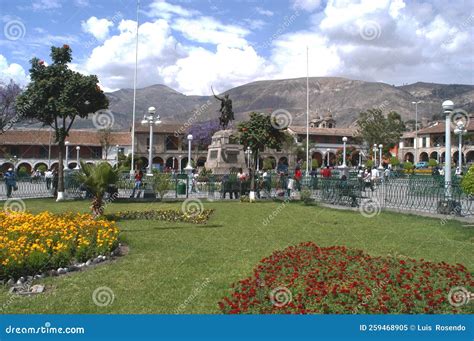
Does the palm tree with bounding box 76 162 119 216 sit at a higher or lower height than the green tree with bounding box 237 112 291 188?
lower

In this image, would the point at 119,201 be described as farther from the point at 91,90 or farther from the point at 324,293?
the point at 324,293

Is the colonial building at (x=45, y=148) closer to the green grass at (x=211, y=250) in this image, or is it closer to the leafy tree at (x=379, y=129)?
the leafy tree at (x=379, y=129)

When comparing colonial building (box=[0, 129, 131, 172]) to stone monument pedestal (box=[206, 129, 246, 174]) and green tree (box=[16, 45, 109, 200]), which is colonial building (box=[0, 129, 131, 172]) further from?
green tree (box=[16, 45, 109, 200])

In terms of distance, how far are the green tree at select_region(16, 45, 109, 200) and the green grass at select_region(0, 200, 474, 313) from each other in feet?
17.3

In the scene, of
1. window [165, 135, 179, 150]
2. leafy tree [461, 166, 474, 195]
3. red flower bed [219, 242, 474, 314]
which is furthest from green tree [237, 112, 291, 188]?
window [165, 135, 179, 150]

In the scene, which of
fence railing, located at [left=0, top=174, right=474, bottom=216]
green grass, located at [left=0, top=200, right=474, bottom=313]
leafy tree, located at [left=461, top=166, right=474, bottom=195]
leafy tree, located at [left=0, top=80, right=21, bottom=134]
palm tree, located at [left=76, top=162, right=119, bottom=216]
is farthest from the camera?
leafy tree, located at [left=0, top=80, right=21, bottom=134]

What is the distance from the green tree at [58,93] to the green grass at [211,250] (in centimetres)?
527

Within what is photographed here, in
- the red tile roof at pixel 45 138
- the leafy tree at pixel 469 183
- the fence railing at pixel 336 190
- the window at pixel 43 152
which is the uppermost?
the red tile roof at pixel 45 138

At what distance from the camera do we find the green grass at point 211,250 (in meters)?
5.46

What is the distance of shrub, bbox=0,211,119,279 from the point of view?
6.46 metres

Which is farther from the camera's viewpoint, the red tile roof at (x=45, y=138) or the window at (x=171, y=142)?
the window at (x=171, y=142)

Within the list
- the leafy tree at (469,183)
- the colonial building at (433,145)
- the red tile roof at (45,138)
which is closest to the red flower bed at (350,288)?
the leafy tree at (469,183)

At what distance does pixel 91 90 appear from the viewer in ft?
63.4

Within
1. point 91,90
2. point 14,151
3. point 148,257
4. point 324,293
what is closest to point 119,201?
point 91,90
